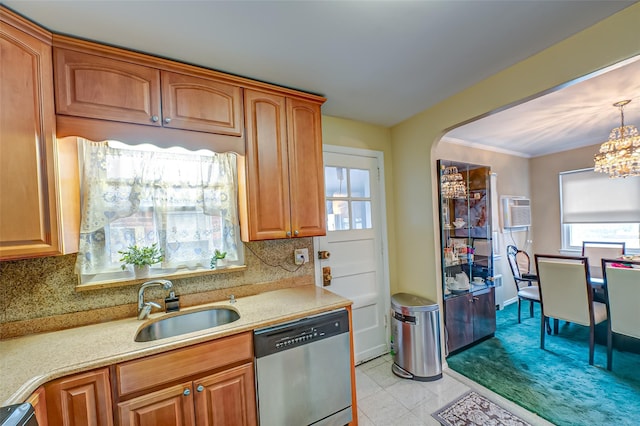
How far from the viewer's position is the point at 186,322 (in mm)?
1645

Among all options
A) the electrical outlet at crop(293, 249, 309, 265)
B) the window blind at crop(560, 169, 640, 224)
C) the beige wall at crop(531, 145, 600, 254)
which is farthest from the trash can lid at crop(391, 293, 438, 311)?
the window blind at crop(560, 169, 640, 224)

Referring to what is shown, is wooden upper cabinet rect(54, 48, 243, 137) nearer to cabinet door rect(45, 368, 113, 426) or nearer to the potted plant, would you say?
the potted plant

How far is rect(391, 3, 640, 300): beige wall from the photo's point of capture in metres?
1.28

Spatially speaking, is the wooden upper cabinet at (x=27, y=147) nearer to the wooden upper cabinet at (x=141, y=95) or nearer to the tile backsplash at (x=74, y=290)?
the wooden upper cabinet at (x=141, y=95)

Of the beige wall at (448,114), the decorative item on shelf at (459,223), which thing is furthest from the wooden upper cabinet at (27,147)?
the decorative item on shelf at (459,223)

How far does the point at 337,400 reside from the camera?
1.62 metres

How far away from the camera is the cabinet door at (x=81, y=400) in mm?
995

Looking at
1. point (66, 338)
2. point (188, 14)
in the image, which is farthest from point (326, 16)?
point (66, 338)

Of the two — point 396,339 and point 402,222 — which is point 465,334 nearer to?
point 396,339

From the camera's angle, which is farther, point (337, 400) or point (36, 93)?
point (337, 400)

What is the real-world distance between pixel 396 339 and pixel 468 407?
0.67m

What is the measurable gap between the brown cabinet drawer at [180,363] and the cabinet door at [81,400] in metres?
0.06

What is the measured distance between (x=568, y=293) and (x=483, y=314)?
77 centimetres

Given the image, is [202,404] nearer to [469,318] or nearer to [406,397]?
[406,397]
